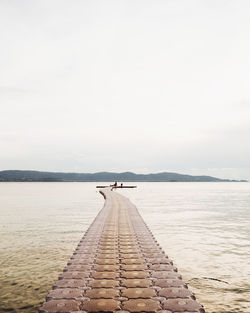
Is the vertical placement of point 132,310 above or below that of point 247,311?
above

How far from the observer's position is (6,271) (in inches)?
451

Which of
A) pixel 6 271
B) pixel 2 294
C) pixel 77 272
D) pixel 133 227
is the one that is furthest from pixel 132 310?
pixel 133 227

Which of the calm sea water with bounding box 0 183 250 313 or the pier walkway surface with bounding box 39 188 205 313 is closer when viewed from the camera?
the pier walkway surface with bounding box 39 188 205 313

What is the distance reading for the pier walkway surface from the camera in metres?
6.70

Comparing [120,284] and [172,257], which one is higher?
[120,284]

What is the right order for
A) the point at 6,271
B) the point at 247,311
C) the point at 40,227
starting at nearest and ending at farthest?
the point at 247,311
the point at 6,271
the point at 40,227

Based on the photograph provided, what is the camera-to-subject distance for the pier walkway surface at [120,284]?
6.70 metres

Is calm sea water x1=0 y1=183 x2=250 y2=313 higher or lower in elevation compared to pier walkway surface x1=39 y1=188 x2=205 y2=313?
lower

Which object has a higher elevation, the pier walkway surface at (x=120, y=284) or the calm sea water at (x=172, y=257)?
the pier walkway surface at (x=120, y=284)

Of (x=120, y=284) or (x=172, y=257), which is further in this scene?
(x=172, y=257)

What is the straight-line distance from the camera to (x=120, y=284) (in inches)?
321

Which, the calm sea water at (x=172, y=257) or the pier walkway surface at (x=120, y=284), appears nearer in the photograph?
the pier walkway surface at (x=120, y=284)

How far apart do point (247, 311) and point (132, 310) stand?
358 centimetres

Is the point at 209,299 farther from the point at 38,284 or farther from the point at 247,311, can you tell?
the point at 38,284
